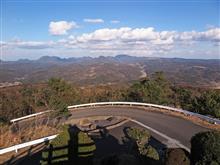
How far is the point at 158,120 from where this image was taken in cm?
2473

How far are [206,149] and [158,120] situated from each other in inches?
629

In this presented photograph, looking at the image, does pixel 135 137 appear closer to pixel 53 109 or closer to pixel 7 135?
pixel 7 135

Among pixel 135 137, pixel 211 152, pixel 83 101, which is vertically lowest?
pixel 83 101

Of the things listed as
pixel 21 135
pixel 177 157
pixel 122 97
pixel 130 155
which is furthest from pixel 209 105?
pixel 177 157

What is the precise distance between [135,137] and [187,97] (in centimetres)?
2759

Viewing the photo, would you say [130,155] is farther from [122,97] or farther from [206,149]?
[122,97]

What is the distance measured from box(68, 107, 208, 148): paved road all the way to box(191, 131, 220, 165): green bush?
677 centimetres

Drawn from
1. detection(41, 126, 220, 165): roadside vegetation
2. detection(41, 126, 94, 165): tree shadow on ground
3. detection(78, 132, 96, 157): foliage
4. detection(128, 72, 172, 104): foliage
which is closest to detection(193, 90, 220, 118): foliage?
detection(128, 72, 172, 104): foliage

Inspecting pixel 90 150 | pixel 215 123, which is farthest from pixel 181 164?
pixel 215 123

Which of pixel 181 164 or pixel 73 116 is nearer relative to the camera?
pixel 181 164

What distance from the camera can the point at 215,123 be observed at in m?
21.5

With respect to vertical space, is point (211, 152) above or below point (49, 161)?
above

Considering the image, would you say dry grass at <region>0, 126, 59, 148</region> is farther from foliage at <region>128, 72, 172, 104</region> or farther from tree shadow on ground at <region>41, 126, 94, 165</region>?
foliage at <region>128, 72, 172, 104</region>

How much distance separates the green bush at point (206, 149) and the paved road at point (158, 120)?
6766 mm
